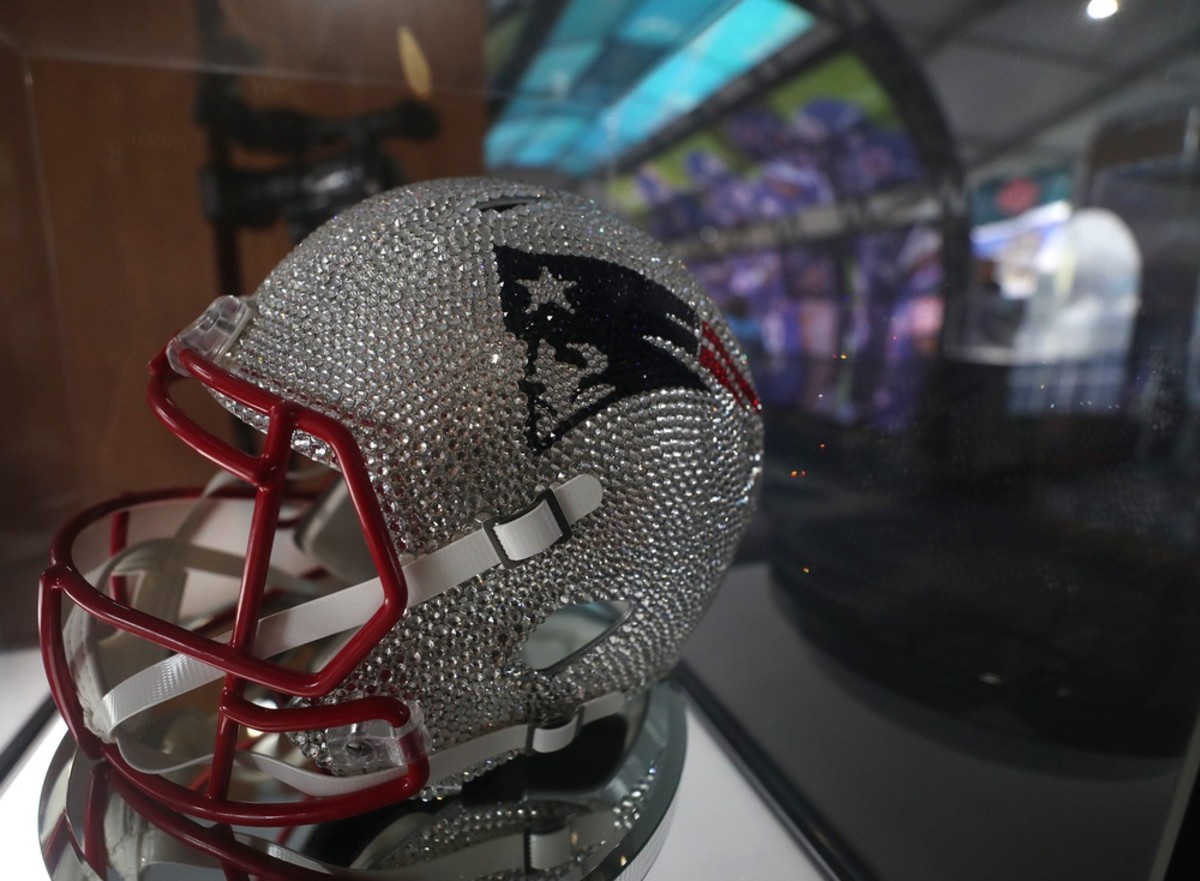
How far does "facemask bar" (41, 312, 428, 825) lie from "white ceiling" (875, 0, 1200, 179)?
0.61 m

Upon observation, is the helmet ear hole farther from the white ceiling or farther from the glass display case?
the white ceiling

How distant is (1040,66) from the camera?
1.93 feet

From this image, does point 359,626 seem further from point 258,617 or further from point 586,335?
point 586,335

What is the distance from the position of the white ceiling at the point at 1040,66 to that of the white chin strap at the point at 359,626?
19.5 inches

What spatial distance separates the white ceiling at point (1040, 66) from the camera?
0.47m

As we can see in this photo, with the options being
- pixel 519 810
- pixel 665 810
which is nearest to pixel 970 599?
pixel 665 810

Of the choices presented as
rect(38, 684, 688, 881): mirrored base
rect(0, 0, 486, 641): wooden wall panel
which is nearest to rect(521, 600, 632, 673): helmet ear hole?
rect(38, 684, 688, 881): mirrored base

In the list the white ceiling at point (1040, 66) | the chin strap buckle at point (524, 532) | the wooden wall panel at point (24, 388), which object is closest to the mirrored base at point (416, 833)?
the chin strap buckle at point (524, 532)

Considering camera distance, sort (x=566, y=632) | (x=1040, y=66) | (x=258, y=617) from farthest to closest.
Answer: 1. (x=566, y=632)
2. (x=1040, y=66)
3. (x=258, y=617)

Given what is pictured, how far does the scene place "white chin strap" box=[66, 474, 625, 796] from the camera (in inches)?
17.1

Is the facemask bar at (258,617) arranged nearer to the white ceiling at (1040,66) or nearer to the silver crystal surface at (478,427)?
the silver crystal surface at (478,427)

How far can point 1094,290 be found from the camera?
22.5 inches

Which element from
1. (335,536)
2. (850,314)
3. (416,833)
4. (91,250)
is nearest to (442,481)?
(416,833)

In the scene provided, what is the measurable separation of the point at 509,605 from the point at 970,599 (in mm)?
430
